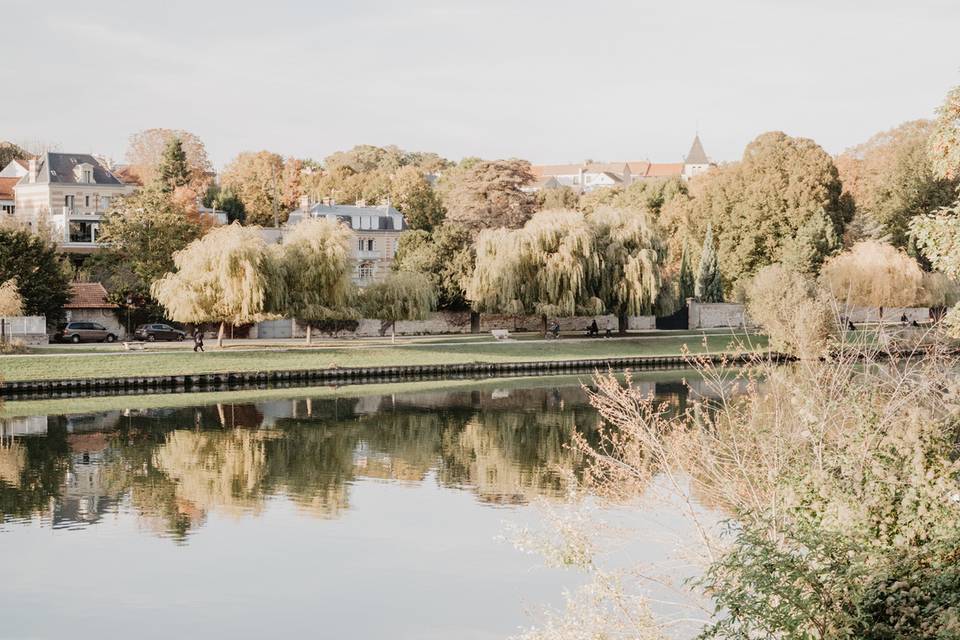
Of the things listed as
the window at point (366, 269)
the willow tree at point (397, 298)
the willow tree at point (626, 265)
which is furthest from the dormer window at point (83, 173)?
the willow tree at point (626, 265)

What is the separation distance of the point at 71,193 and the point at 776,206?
1738 inches

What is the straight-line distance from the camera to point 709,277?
6888cm

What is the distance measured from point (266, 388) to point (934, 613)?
35426mm

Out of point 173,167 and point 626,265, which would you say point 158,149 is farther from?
point 626,265

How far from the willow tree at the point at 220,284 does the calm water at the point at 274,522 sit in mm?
10343

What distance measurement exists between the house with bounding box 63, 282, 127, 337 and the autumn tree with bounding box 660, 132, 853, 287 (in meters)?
35.0

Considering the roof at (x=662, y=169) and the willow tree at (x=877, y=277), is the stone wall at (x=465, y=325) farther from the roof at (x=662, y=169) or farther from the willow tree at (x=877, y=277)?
the roof at (x=662, y=169)

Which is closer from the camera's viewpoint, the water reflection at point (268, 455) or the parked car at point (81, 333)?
the water reflection at point (268, 455)

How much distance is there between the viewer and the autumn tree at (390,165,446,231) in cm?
8344

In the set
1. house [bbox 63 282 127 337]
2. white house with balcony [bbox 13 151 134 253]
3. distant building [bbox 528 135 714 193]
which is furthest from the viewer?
distant building [bbox 528 135 714 193]

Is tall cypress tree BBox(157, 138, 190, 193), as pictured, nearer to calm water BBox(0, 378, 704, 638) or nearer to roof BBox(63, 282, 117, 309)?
roof BBox(63, 282, 117, 309)

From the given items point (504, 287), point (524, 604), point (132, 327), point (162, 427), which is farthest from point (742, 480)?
point (132, 327)

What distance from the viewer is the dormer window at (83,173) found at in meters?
73.6

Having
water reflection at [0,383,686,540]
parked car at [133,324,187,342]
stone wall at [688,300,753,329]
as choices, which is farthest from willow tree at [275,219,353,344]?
stone wall at [688,300,753,329]
